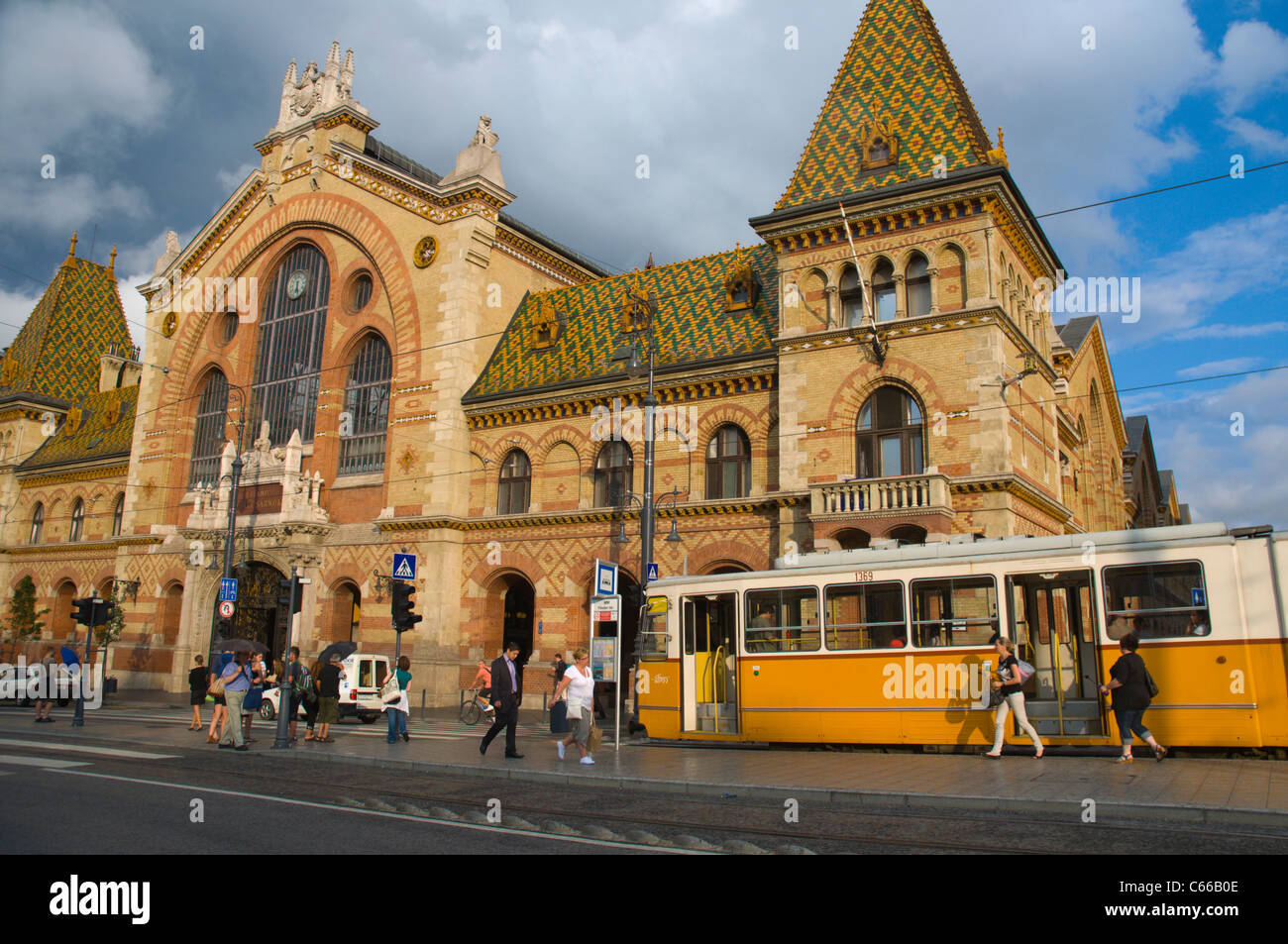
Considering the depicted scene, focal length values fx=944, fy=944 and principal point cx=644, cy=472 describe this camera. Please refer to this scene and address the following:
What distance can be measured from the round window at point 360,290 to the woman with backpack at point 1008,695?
93.1ft

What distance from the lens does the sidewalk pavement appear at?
9.82 metres

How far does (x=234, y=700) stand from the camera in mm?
17328

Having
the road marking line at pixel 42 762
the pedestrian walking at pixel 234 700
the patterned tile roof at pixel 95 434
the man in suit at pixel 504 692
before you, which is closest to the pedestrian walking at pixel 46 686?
the pedestrian walking at pixel 234 700

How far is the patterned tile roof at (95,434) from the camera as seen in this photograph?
4600 cm

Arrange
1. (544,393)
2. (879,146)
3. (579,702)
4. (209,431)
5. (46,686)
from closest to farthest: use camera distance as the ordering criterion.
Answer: (579,702)
(46,686)
(879,146)
(544,393)
(209,431)

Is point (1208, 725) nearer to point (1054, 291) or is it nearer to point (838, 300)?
point (838, 300)

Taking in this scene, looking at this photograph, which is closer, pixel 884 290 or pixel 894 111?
pixel 884 290

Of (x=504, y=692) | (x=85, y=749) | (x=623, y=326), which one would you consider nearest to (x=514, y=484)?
(x=623, y=326)

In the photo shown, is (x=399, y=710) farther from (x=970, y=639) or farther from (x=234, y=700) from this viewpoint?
(x=970, y=639)

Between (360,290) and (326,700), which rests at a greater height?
(360,290)

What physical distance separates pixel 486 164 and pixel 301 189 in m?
9.24

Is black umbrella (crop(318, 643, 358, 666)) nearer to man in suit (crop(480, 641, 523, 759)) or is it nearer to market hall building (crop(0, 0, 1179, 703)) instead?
market hall building (crop(0, 0, 1179, 703))

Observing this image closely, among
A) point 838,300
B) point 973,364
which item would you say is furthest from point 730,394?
point 973,364

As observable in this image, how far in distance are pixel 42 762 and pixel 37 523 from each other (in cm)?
4130
